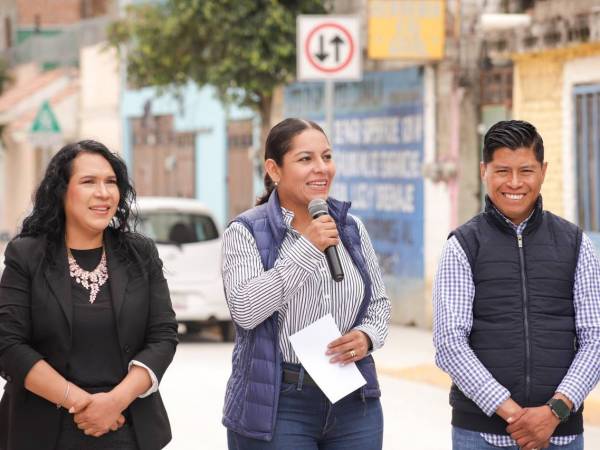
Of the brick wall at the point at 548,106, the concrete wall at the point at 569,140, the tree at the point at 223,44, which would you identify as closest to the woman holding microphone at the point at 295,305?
the concrete wall at the point at 569,140

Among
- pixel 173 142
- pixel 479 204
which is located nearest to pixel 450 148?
pixel 479 204

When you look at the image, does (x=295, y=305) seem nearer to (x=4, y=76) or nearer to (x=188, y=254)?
(x=188, y=254)

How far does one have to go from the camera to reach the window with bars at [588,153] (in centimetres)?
1445

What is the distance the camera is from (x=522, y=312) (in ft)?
16.7

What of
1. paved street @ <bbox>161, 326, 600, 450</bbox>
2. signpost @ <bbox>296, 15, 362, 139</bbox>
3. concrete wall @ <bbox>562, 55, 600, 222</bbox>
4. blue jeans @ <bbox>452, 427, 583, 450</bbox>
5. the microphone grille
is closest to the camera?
blue jeans @ <bbox>452, 427, 583, 450</bbox>

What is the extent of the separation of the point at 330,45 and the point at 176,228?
368 centimetres

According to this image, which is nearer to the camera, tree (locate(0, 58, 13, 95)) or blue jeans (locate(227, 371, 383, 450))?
blue jeans (locate(227, 371, 383, 450))

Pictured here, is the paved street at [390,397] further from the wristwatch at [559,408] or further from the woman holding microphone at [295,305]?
the wristwatch at [559,408]

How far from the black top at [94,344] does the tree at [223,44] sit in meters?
13.5

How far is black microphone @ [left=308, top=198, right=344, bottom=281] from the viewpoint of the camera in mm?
5109

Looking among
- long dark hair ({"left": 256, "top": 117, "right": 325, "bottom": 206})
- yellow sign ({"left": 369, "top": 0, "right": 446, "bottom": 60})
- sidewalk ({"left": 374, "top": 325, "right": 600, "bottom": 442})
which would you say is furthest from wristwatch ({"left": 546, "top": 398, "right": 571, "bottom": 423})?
yellow sign ({"left": 369, "top": 0, "right": 446, "bottom": 60})

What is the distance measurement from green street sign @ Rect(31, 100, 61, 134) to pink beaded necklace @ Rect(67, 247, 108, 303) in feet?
58.4

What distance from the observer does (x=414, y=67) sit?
1822 centimetres

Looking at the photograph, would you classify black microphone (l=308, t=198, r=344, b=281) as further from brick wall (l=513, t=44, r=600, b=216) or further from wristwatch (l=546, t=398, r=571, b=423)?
brick wall (l=513, t=44, r=600, b=216)
